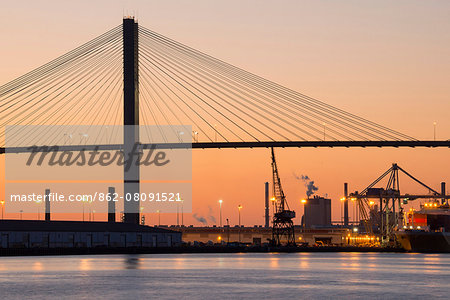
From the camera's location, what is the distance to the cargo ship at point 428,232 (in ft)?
514

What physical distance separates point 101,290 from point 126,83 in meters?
46.6

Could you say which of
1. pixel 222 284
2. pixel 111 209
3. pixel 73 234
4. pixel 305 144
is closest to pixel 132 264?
pixel 305 144

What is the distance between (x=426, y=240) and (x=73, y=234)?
6331 centimetres

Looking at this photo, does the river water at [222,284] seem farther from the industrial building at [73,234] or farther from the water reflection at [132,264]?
the industrial building at [73,234]

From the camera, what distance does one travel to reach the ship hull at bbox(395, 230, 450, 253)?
156m

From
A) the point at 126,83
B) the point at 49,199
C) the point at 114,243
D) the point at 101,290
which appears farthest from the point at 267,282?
the point at 49,199

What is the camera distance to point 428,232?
15675 centimetres

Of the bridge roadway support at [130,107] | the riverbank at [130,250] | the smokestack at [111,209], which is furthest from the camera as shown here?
the smokestack at [111,209]

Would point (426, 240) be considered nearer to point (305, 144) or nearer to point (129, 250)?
point (305, 144)

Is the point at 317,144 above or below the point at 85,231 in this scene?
above

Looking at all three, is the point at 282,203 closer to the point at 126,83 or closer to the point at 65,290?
the point at 126,83

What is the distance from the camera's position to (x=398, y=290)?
197 ft

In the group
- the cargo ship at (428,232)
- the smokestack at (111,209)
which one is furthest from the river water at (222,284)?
the cargo ship at (428,232)

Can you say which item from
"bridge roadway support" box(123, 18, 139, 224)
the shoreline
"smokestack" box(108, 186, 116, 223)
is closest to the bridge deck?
"bridge roadway support" box(123, 18, 139, 224)
